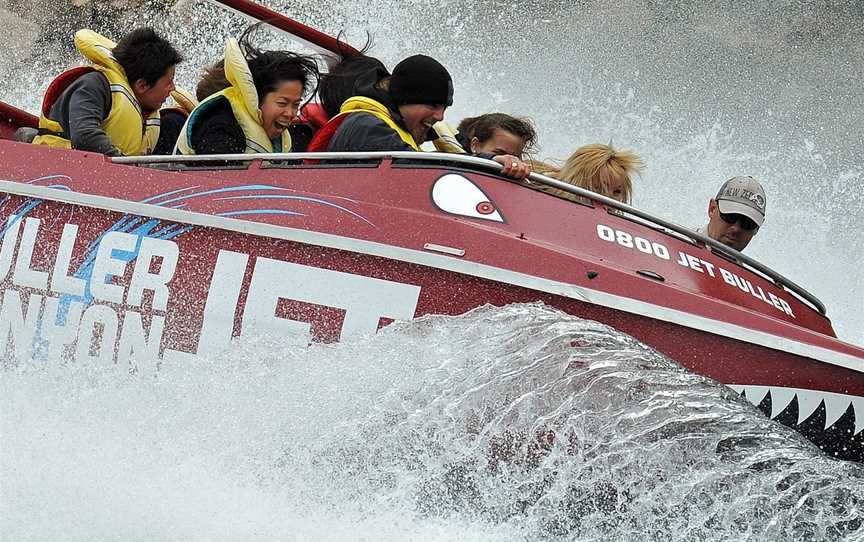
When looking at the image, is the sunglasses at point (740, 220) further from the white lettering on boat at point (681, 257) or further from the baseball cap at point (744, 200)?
the white lettering on boat at point (681, 257)

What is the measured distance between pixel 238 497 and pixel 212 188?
98 centimetres

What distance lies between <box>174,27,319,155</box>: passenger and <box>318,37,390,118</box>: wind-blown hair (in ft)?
0.52

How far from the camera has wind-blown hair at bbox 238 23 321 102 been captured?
13.9 ft

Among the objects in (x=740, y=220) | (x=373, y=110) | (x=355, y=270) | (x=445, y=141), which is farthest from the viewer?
(x=445, y=141)

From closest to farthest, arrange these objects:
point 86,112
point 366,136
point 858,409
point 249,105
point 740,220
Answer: point 858,409, point 366,136, point 249,105, point 86,112, point 740,220

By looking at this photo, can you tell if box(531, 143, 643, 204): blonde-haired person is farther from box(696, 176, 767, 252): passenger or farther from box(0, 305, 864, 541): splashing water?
box(0, 305, 864, 541): splashing water

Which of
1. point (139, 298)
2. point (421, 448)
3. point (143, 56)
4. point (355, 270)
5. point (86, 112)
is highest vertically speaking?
point (143, 56)

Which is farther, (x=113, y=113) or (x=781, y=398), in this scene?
(x=113, y=113)

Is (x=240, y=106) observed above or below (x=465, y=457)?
above

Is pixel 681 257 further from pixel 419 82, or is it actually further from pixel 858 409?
pixel 419 82

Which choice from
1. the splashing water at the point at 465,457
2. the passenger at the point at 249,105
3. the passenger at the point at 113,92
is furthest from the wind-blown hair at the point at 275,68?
the splashing water at the point at 465,457

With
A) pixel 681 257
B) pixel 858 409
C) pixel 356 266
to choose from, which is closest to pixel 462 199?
pixel 356 266

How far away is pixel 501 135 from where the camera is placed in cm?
441

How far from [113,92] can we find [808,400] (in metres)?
2.94
